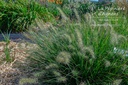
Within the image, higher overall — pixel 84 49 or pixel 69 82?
pixel 84 49

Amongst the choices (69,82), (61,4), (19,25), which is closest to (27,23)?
(19,25)

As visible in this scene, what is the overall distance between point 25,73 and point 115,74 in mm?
1183

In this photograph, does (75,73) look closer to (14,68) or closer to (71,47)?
(71,47)

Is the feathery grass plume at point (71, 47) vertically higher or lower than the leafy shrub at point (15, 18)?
higher

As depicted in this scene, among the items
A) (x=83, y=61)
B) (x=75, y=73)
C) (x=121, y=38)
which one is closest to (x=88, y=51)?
(x=83, y=61)

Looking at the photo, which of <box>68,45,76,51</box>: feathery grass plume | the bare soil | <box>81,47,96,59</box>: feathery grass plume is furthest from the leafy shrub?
<box>81,47,96,59</box>: feathery grass plume

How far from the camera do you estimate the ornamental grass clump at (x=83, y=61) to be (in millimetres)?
3428

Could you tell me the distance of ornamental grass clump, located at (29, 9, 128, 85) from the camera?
3428 mm

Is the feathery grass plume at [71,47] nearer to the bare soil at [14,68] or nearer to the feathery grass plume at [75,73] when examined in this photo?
the feathery grass plume at [75,73]

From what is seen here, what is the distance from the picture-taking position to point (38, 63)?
12.8ft

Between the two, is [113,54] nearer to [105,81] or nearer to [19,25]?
[105,81]

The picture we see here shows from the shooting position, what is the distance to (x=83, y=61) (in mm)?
3451

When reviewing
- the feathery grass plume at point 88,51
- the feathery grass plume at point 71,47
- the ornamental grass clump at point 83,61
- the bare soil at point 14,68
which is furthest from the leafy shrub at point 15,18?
the feathery grass plume at point 88,51

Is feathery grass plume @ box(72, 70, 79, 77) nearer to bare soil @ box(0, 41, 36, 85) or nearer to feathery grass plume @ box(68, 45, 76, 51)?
feathery grass plume @ box(68, 45, 76, 51)
